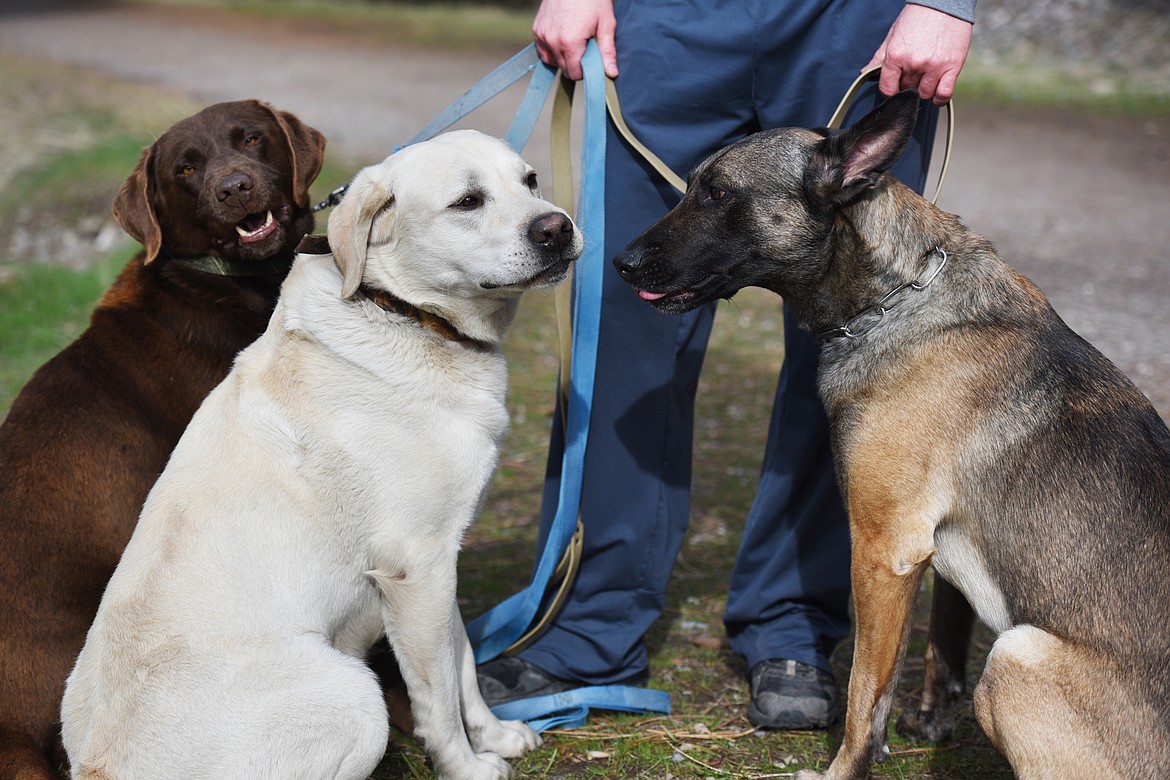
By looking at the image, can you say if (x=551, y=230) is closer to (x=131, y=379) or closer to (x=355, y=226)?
(x=355, y=226)

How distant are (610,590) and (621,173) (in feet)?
4.63

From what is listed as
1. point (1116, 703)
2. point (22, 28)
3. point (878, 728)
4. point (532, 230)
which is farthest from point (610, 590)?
point (22, 28)

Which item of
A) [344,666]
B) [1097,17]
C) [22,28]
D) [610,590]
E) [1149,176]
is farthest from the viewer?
[22,28]

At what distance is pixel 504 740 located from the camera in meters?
3.40

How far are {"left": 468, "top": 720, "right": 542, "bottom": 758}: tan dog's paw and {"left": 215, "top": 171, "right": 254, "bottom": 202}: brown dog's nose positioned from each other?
1.94 meters

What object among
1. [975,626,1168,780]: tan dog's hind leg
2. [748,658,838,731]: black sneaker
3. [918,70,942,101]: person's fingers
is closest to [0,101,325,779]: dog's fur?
[748,658,838,731]: black sneaker

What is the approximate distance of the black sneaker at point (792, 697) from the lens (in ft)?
11.4

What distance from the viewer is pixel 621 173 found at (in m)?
3.48

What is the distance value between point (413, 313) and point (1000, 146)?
968cm

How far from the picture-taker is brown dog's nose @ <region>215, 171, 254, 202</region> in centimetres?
364

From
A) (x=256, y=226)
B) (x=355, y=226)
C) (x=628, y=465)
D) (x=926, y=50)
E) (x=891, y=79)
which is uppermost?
(x=926, y=50)

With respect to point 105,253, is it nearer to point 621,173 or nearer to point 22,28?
point 621,173

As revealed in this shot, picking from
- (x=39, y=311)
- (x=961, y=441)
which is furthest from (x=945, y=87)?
(x=39, y=311)

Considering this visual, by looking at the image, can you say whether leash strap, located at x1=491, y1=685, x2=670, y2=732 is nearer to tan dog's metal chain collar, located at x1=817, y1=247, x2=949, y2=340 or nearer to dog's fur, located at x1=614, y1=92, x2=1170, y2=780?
dog's fur, located at x1=614, y1=92, x2=1170, y2=780
